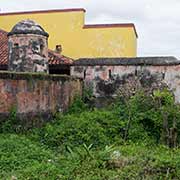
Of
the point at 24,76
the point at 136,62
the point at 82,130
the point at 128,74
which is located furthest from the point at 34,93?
the point at 136,62

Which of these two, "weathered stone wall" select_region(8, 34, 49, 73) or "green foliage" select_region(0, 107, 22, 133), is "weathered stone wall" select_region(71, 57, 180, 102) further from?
"green foliage" select_region(0, 107, 22, 133)

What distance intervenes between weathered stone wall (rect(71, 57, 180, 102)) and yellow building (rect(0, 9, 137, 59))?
6542 mm

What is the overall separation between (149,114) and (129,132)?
109cm

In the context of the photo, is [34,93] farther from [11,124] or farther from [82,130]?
[82,130]

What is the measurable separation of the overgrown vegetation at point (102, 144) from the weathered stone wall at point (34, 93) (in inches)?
12.9

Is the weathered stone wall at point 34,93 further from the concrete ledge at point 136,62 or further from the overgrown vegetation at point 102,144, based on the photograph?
the concrete ledge at point 136,62

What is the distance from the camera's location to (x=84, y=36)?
72.3 feet

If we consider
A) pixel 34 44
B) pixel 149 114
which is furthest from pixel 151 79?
pixel 34 44

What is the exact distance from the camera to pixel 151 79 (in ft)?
48.6

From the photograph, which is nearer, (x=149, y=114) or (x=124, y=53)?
(x=149, y=114)

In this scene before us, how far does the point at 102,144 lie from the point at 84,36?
434 inches

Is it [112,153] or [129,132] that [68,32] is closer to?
[129,132]

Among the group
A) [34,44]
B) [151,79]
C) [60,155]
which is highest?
[34,44]

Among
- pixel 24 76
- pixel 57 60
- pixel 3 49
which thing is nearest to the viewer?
pixel 24 76
